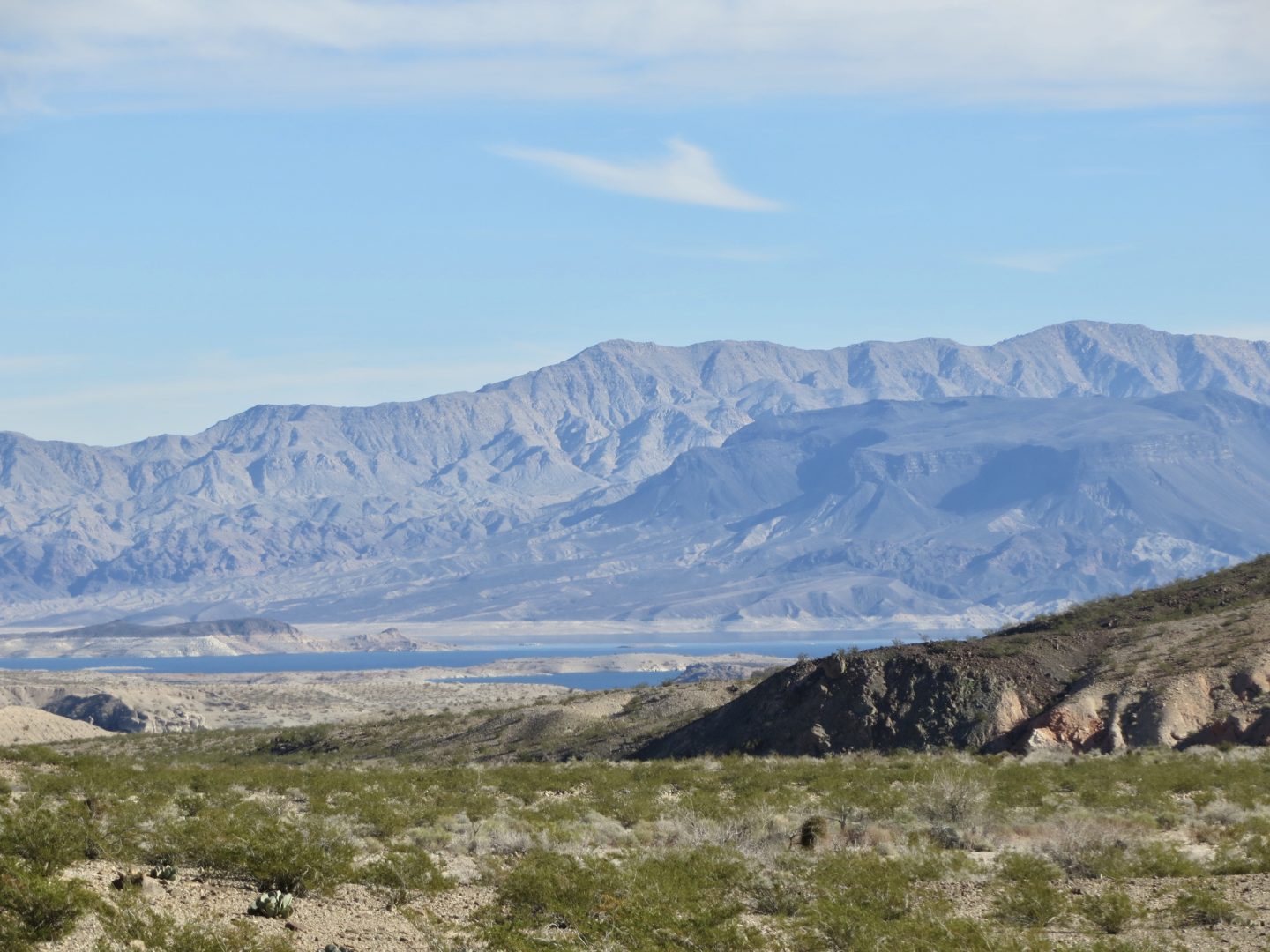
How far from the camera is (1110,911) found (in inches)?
822

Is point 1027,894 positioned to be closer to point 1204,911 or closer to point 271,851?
point 1204,911

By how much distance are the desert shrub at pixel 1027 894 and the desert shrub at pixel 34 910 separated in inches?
442

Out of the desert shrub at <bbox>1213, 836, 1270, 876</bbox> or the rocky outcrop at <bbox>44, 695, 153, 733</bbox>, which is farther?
the rocky outcrop at <bbox>44, 695, 153, 733</bbox>

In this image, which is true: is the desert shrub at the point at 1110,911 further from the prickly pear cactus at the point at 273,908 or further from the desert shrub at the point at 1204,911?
the prickly pear cactus at the point at 273,908

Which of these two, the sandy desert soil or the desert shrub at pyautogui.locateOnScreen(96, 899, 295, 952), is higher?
the desert shrub at pyautogui.locateOnScreen(96, 899, 295, 952)

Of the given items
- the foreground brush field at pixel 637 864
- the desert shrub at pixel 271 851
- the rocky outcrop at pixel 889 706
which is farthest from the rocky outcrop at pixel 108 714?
the desert shrub at pixel 271 851

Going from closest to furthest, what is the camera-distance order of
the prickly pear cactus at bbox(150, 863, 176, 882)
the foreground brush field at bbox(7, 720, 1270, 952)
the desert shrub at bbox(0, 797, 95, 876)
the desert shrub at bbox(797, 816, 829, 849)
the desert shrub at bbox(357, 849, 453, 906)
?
the foreground brush field at bbox(7, 720, 1270, 952) → the desert shrub at bbox(0, 797, 95, 876) → the prickly pear cactus at bbox(150, 863, 176, 882) → the desert shrub at bbox(357, 849, 453, 906) → the desert shrub at bbox(797, 816, 829, 849)

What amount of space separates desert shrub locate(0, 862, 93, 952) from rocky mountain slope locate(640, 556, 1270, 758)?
35.0 metres

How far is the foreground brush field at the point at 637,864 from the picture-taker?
1938cm

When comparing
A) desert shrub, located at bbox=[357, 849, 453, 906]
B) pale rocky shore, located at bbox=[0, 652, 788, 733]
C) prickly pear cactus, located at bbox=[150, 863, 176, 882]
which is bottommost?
pale rocky shore, located at bbox=[0, 652, 788, 733]

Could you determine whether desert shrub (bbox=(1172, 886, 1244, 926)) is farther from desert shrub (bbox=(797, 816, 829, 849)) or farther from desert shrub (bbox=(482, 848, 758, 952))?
desert shrub (bbox=(797, 816, 829, 849))

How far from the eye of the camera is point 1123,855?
2441 cm

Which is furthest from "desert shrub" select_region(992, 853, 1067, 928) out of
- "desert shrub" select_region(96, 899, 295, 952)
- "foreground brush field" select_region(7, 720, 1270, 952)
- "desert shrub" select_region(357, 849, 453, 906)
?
"desert shrub" select_region(96, 899, 295, 952)

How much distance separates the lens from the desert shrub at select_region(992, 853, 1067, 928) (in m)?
21.0
